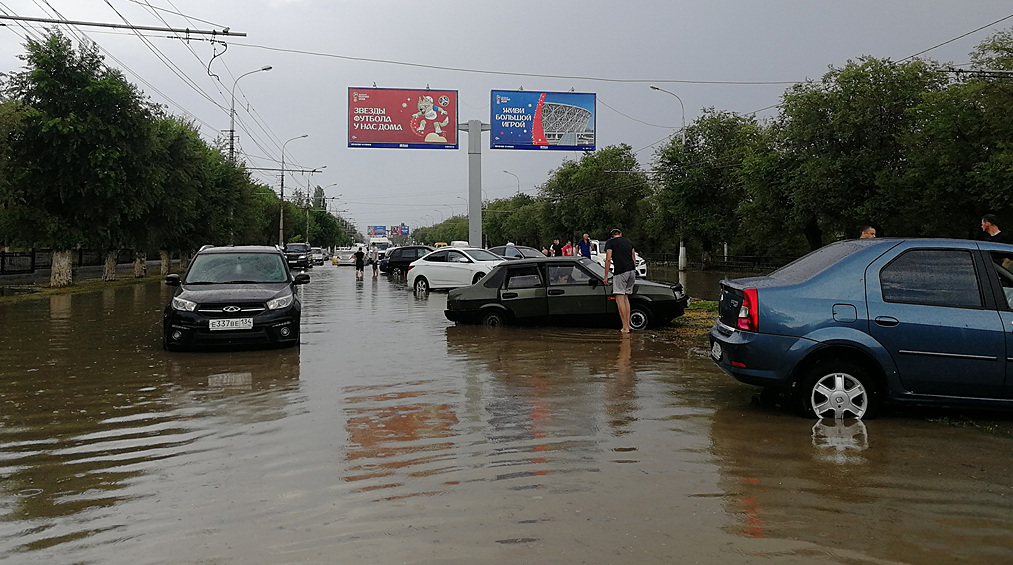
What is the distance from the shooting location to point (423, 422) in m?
6.89

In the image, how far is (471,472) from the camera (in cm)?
535

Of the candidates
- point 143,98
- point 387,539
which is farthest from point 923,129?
point 387,539

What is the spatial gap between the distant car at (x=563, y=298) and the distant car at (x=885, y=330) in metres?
6.94

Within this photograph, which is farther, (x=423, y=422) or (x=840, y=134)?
(x=840, y=134)

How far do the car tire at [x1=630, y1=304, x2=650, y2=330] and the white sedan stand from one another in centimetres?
1290

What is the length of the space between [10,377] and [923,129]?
29982 mm

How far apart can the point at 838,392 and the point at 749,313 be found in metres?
0.97

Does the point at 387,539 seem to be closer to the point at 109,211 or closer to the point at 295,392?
the point at 295,392

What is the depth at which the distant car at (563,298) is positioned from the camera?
13977mm

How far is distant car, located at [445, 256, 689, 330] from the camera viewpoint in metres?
14.0

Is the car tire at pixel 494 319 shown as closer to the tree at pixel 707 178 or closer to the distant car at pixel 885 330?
the distant car at pixel 885 330

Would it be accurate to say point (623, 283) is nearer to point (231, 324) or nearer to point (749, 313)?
point (231, 324)

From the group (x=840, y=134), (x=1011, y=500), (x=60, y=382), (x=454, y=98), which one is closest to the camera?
(x=1011, y=500)

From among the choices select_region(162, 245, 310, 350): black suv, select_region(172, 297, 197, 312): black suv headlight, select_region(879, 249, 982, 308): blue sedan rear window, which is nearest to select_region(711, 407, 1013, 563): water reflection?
select_region(879, 249, 982, 308): blue sedan rear window
